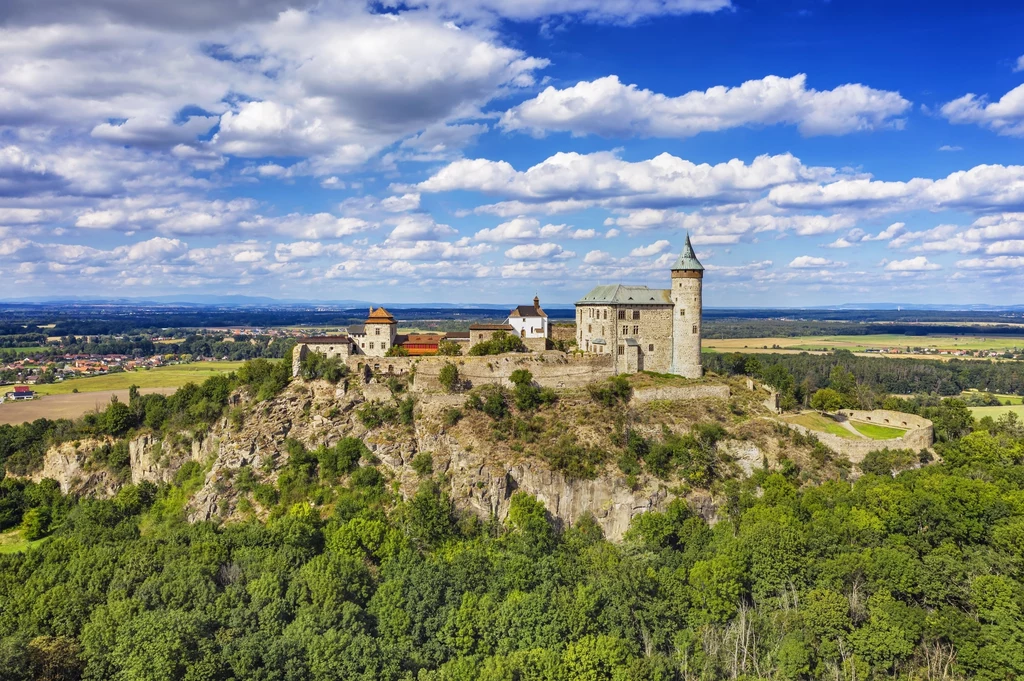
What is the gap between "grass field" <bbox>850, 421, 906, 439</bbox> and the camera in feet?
204

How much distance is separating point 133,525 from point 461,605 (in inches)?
1275

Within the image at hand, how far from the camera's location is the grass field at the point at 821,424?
62.3 meters

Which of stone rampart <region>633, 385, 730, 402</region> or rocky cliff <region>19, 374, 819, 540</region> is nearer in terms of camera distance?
rocky cliff <region>19, 374, 819, 540</region>

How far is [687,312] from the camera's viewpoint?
69.8 metres

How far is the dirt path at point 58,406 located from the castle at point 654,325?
62995mm

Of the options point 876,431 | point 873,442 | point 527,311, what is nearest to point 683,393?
point 873,442

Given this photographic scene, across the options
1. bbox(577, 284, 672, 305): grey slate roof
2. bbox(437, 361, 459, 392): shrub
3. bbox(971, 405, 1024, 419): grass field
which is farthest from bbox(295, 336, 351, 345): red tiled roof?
bbox(971, 405, 1024, 419): grass field

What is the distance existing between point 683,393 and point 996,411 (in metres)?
63.1

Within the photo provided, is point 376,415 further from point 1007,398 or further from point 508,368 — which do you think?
point 1007,398

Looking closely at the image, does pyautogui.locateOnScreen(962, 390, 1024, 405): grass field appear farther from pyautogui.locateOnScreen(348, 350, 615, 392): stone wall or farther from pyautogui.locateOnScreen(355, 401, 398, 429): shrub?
pyautogui.locateOnScreen(355, 401, 398, 429): shrub

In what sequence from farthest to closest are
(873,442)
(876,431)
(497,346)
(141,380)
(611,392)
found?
(141,380), (497,346), (876,431), (611,392), (873,442)

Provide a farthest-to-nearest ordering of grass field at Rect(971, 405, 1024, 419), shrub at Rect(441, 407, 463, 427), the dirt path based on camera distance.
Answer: grass field at Rect(971, 405, 1024, 419)
the dirt path
shrub at Rect(441, 407, 463, 427)

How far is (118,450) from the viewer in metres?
67.1

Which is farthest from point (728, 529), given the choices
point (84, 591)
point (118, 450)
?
point (118, 450)
